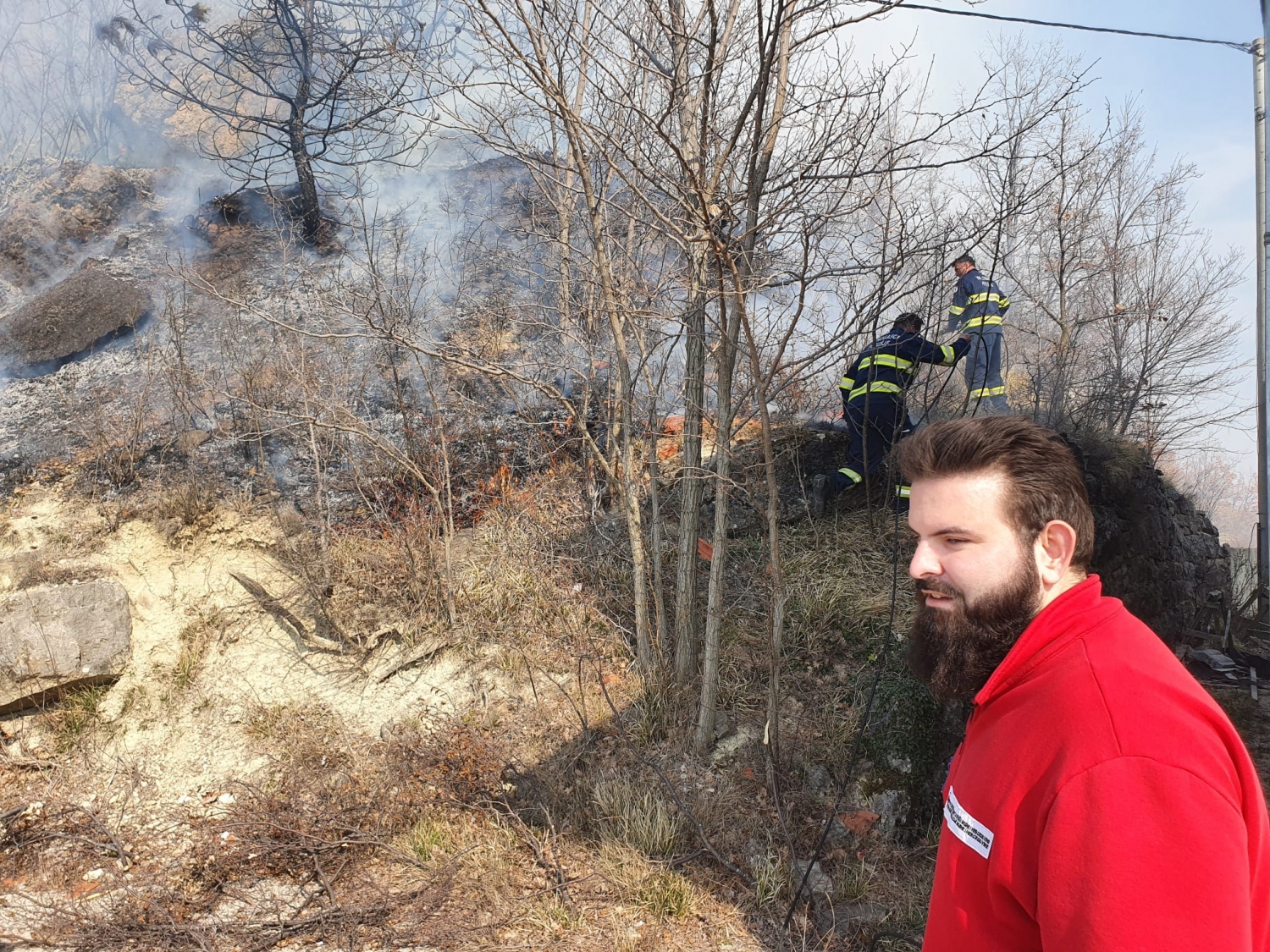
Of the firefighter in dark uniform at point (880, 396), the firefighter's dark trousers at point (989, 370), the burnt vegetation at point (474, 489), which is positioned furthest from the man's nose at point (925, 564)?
the firefighter's dark trousers at point (989, 370)

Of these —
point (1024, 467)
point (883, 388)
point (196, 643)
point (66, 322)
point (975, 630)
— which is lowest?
point (196, 643)

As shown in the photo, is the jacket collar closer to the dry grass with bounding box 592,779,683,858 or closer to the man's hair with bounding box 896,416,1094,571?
the man's hair with bounding box 896,416,1094,571

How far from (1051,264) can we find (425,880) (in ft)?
37.4

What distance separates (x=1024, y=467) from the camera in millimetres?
1567

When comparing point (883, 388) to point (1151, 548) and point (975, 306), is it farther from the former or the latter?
point (1151, 548)

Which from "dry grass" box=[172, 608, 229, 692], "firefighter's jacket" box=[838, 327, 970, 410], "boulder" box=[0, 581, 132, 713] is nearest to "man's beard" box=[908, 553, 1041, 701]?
"firefighter's jacket" box=[838, 327, 970, 410]

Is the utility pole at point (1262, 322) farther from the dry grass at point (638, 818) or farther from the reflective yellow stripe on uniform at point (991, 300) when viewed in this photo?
the dry grass at point (638, 818)

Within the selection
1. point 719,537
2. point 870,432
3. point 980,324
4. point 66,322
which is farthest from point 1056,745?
point 66,322

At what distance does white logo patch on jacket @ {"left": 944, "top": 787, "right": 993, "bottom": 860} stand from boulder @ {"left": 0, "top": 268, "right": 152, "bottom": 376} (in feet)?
32.0

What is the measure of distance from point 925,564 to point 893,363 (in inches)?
225

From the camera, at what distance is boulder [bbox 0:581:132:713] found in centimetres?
647

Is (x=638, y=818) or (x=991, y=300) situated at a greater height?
(x=991, y=300)

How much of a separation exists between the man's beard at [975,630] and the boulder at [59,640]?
7329mm

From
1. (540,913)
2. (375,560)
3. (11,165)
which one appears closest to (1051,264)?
(375,560)
